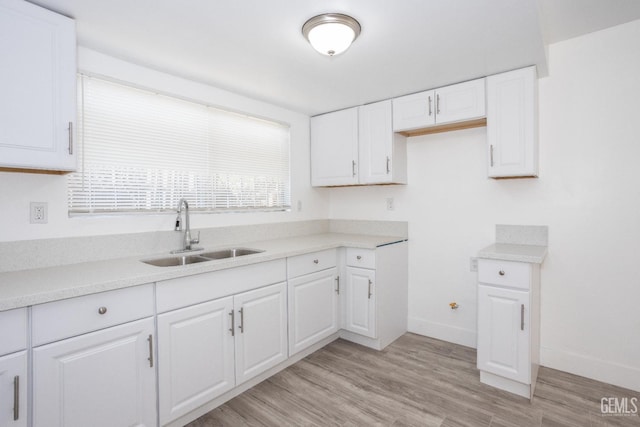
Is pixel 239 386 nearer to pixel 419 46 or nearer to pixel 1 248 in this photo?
pixel 1 248

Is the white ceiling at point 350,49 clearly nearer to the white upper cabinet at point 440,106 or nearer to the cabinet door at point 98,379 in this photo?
the white upper cabinet at point 440,106

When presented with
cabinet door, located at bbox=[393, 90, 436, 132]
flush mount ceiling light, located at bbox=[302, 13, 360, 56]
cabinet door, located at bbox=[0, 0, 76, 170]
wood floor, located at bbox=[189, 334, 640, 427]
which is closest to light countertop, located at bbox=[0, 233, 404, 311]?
cabinet door, located at bbox=[0, 0, 76, 170]

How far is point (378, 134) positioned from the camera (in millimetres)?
3008

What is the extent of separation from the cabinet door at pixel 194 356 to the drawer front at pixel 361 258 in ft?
3.90

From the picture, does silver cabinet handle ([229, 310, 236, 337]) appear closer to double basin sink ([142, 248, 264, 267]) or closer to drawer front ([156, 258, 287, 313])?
drawer front ([156, 258, 287, 313])

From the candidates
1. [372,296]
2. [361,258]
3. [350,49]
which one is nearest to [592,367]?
[372,296]

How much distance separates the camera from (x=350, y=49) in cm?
202

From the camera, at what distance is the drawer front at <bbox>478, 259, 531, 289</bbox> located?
81.2 inches

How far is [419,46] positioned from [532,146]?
1.05 m

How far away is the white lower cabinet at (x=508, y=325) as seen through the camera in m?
2.06

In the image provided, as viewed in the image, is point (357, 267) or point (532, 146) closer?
point (532, 146)

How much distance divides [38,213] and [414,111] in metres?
2.68

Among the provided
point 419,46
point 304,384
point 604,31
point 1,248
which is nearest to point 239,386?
point 304,384

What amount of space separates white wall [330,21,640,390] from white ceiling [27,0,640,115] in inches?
8.8
